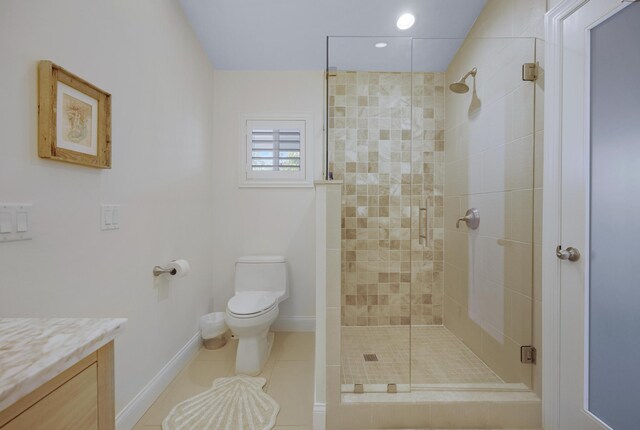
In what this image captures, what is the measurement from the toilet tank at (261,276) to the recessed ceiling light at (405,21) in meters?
2.12

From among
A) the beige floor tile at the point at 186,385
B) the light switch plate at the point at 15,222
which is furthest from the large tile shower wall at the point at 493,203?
the light switch plate at the point at 15,222

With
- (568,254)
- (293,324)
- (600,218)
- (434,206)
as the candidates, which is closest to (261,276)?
(293,324)

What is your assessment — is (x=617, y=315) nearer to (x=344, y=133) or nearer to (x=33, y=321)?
(x=344, y=133)

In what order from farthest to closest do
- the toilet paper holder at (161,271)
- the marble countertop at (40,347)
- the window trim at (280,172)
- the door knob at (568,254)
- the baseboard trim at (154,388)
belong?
1. the window trim at (280,172)
2. the toilet paper holder at (161,271)
3. the baseboard trim at (154,388)
4. the door knob at (568,254)
5. the marble countertop at (40,347)

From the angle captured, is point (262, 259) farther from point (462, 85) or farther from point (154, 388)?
point (462, 85)

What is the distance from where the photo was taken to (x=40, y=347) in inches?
22.5

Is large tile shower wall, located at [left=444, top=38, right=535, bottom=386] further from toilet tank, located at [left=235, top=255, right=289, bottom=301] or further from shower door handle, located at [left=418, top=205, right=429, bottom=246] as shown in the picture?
toilet tank, located at [left=235, top=255, right=289, bottom=301]

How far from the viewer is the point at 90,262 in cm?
123

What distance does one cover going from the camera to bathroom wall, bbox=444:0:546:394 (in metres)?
1.53

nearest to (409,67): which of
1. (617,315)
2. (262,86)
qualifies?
(262,86)

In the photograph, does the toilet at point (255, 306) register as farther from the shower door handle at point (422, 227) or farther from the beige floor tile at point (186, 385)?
the shower door handle at point (422, 227)

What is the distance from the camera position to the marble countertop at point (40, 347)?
460 mm

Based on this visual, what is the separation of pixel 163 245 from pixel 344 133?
1445 mm

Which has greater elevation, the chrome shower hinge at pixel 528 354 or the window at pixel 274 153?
the window at pixel 274 153
